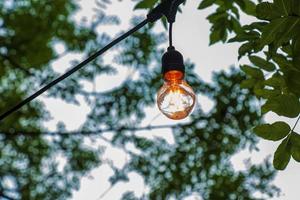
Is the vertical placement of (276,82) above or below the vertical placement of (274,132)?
above

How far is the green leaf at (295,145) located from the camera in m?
2.33

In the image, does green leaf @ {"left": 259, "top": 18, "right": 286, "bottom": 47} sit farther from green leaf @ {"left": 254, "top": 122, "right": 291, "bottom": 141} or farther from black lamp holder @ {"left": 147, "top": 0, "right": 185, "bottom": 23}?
black lamp holder @ {"left": 147, "top": 0, "right": 185, "bottom": 23}

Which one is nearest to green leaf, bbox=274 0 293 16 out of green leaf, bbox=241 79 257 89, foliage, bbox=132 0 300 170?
foliage, bbox=132 0 300 170

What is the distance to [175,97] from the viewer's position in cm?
303

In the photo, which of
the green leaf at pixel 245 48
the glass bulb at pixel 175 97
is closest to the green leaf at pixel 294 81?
the green leaf at pixel 245 48

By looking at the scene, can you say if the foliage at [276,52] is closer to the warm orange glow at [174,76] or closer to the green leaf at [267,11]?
the green leaf at [267,11]

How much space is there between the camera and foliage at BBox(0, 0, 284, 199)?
24.5ft

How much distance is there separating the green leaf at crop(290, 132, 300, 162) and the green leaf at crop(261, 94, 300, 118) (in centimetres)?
18

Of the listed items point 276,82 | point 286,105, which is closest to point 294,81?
point 286,105

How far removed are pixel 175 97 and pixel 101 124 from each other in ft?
16.5

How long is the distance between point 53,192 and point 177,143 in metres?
2.29

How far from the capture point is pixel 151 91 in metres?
7.79

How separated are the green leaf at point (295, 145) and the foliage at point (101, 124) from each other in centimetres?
487

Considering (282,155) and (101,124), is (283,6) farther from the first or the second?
(101,124)
